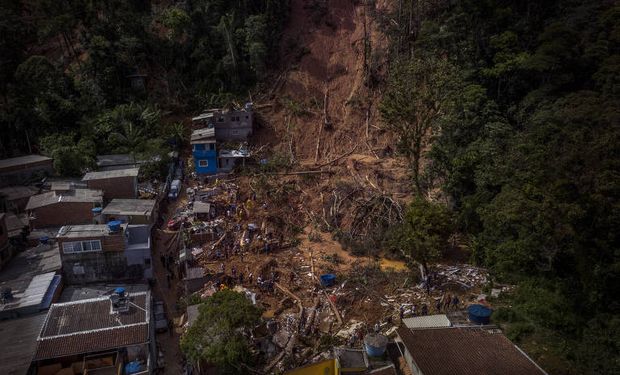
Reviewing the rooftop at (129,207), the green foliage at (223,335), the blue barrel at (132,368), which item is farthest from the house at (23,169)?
the green foliage at (223,335)

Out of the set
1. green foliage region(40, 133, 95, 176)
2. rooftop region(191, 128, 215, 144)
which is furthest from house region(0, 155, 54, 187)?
rooftop region(191, 128, 215, 144)

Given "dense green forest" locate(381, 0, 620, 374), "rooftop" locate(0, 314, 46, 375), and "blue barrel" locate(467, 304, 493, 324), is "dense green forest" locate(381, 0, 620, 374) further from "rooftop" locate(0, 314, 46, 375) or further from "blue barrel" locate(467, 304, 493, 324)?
"rooftop" locate(0, 314, 46, 375)

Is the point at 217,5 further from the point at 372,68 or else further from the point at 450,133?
the point at 450,133

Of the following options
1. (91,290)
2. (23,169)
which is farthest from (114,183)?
(91,290)

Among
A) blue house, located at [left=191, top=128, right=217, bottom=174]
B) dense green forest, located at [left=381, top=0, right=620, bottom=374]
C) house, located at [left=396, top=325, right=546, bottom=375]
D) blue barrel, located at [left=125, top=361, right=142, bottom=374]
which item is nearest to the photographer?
house, located at [left=396, top=325, right=546, bottom=375]

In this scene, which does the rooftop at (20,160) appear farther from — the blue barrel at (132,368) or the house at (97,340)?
the blue barrel at (132,368)
